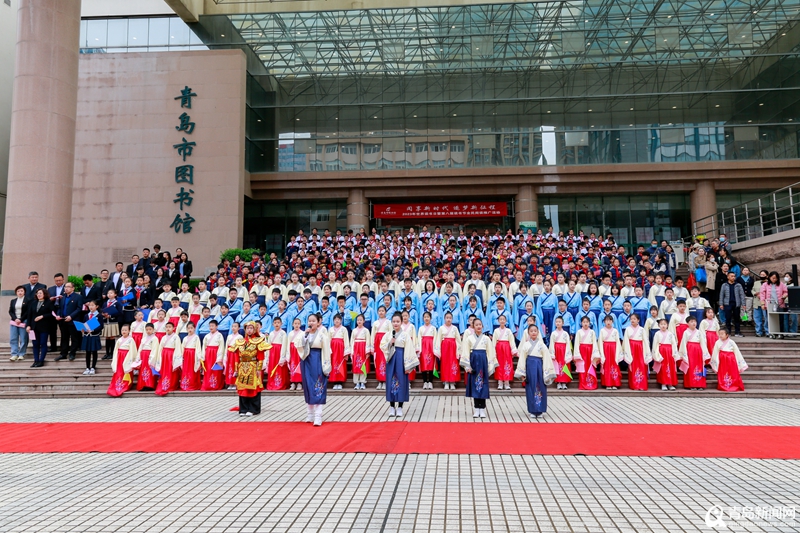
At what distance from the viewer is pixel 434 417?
852cm

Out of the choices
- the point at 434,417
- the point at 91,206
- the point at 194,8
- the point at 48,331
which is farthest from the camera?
the point at 194,8

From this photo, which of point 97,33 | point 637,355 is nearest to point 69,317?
point 637,355

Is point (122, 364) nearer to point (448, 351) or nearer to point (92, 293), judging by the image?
point (92, 293)

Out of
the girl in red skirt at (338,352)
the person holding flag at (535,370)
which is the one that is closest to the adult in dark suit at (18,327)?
the girl in red skirt at (338,352)

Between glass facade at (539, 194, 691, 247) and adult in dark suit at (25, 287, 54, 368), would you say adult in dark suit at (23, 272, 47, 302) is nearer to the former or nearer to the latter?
adult in dark suit at (25, 287, 54, 368)

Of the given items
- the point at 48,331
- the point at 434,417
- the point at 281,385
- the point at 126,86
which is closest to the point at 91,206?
the point at 126,86

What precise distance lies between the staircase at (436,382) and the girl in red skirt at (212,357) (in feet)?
0.70

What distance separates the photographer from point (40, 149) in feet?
48.6

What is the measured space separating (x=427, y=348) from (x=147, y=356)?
582cm

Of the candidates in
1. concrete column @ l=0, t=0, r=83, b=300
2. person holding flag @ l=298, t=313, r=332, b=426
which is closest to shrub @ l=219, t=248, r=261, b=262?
concrete column @ l=0, t=0, r=83, b=300

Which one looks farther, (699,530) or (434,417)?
(434,417)

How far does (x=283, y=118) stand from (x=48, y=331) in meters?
16.8

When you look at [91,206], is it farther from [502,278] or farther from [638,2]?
[638,2]

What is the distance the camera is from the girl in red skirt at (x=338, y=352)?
1105 cm
